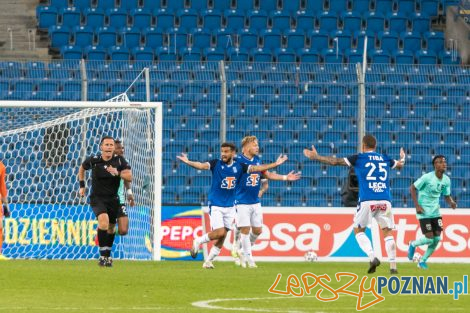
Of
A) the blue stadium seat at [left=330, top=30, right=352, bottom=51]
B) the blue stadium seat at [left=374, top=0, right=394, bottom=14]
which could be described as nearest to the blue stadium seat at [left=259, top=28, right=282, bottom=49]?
the blue stadium seat at [left=330, top=30, right=352, bottom=51]

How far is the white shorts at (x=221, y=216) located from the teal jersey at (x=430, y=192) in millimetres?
3331

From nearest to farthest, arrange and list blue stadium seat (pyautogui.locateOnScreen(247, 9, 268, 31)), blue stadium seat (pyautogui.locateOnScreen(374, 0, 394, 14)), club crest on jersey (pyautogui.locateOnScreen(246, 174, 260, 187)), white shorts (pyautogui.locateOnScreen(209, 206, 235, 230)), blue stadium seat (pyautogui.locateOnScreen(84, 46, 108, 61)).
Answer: white shorts (pyautogui.locateOnScreen(209, 206, 235, 230)), club crest on jersey (pyautogui.locateOnScreen(246, 174, 260, 187)), blue stadium seat (pyautogui.locateOnScreen(84, 46, 108, 61)), blue stadium seat (pyautogui.locateOnScreen(247, 9, 268, 31)), blue stadium seat (pyautogui.locateOnScreen(374, 0, 394, 14))

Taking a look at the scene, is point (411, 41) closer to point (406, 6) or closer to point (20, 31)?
point (406, 6)

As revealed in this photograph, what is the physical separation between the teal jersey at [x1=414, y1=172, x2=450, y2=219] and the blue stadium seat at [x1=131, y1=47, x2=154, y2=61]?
12.3 m

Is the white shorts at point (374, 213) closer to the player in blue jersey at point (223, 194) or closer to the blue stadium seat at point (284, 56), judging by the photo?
the player in blue jersey at point (223, 194)

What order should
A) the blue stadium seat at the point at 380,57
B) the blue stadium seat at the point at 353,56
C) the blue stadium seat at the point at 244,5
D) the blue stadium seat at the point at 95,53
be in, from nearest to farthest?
the blue stadium seat at the point at 95,53 < the blue stadium seat at the point at 353,56 < the blue stadium seat at the point at 380,57 < the blue stadium seat at the point at 244,5

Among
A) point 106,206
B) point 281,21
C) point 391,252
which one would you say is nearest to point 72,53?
point 281,21

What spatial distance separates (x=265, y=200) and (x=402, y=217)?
9.89 feet

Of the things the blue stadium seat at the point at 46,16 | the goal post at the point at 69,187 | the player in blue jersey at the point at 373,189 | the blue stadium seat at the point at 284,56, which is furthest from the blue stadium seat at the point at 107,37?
the player in blue jersey at the point at 373,189

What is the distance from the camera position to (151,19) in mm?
32844

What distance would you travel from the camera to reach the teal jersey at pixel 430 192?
66.0ft

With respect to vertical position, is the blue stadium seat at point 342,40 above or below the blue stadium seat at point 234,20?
below

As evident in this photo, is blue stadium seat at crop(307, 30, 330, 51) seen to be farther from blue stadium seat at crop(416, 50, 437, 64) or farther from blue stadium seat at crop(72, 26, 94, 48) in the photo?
blue stadium seat at crop(72, 26, 94, 48)

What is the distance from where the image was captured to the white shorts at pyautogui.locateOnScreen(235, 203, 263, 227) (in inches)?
775
